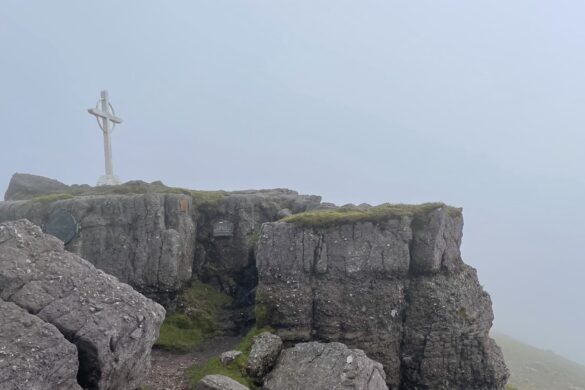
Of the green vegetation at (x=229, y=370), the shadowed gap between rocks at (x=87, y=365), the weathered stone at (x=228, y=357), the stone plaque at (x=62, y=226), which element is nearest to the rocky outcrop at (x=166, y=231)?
the stone plaque at (x=62, y=226)

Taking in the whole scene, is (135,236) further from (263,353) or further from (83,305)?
(83,305)

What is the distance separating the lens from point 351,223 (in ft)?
85.6

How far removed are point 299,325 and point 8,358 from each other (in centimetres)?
1405

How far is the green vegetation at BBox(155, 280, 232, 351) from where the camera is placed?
85.5ft

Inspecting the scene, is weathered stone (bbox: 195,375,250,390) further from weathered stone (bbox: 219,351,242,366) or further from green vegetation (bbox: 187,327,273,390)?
weathered stone (bbox: 219,351,242,366)

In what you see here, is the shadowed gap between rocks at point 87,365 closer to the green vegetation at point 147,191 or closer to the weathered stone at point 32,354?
the weathered stone at point 32,354

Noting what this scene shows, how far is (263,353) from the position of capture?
22281mm

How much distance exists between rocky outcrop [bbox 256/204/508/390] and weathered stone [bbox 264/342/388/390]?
8.42 ft

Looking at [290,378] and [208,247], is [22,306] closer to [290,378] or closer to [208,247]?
[290,378]

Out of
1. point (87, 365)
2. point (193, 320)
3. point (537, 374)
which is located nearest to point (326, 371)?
point (87, 365)

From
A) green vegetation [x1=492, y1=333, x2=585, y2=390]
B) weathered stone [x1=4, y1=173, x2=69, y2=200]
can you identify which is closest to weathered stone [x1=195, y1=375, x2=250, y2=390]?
weathered stone [x1=4, y1=173, x2=69, y2=200]

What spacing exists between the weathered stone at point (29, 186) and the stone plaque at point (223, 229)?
1381 centimetres

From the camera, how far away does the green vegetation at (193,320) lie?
26047 millimetres

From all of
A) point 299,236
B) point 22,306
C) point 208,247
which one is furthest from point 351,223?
point 22,306
